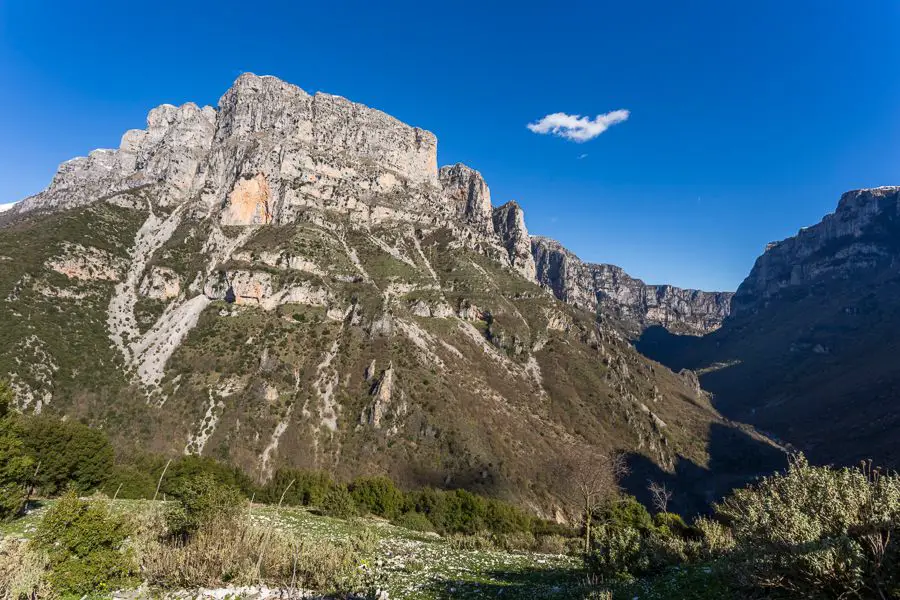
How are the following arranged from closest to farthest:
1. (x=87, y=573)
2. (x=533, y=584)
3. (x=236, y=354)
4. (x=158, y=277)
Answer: (x=87, y=573) < (x=533, y=584) < (x=236, y=354) < (x=158, y=277)

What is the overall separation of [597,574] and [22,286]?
140m

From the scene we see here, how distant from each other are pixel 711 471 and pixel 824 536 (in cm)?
14899

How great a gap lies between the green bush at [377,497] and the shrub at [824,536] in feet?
110

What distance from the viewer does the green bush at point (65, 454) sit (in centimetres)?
2731

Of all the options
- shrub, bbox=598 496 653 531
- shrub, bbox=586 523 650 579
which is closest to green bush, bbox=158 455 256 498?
shrub, bbox=586 523 650 579

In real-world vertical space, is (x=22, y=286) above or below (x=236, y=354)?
above

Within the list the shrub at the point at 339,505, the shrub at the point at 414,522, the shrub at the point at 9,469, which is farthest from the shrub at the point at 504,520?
the shrub at the point at 9,469

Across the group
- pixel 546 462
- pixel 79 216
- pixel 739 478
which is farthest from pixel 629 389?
pixel 79 216

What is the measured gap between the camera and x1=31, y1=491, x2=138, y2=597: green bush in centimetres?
988

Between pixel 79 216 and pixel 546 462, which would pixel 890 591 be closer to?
pixel 546 462

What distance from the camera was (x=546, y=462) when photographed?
3846 inches

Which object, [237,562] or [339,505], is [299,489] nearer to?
[339,505]

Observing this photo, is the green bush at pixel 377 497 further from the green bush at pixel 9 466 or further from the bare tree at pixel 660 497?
the bare tree at pixel 660 497

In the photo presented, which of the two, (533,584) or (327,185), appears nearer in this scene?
(533,584)
